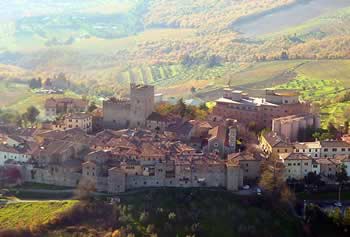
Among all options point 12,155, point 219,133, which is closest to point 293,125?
point 219,133

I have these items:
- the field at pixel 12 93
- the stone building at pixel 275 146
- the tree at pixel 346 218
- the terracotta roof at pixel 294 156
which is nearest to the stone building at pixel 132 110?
the stone building at pixel 275 146

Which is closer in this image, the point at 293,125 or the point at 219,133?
the point at 219,133

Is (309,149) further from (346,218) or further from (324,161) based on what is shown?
(346,218)

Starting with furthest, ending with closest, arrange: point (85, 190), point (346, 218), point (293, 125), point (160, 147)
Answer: point (293, 125), point (160, 147), point (85, 190), point (346, 218)

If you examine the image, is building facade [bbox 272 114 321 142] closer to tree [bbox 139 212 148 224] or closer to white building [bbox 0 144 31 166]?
tree [bbox 139 212 148 224]

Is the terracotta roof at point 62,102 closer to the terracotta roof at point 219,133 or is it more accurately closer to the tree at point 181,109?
the tree at point 181,109

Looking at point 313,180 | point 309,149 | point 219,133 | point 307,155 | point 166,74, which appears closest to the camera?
point 313,180
